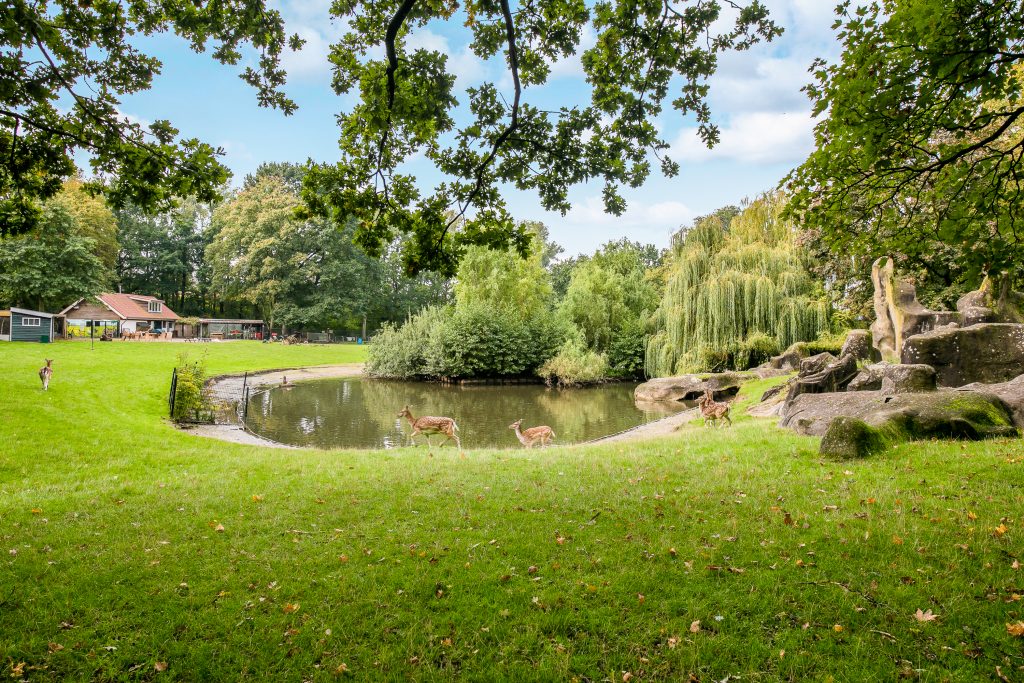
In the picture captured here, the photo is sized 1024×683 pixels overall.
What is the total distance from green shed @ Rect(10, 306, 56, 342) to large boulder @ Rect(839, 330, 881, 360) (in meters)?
46.3

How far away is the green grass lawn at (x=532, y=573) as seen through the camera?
11.7 ft

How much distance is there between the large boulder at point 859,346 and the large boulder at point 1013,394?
6.58m

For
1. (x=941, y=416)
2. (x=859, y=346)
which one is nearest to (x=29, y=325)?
A: (x=859, y=346)

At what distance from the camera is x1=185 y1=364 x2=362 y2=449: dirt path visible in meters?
15.1

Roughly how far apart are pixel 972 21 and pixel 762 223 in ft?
85.6

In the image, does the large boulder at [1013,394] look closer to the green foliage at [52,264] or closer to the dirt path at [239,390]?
the dirt path at [239,390]

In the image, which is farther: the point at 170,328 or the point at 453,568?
the point at 170,328

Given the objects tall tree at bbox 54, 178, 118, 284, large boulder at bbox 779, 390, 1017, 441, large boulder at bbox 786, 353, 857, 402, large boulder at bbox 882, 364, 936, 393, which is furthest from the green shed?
large boulder at bbox 882, 364, 936, 393

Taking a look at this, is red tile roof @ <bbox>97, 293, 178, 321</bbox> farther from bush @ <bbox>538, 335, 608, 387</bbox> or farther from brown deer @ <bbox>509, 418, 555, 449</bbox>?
brown deer @ <bbox>509, 418, 555, 449</bbox>

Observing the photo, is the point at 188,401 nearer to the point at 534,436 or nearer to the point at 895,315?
the point at 534,436

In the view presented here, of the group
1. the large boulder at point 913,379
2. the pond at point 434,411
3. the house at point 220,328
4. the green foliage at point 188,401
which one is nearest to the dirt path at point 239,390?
the green foliage at point 188,401

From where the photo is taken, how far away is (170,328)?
56750 mm

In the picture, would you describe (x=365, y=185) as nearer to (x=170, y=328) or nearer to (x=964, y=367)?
(x=964, y=367)

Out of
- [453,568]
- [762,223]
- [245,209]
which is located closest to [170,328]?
[245,209]
